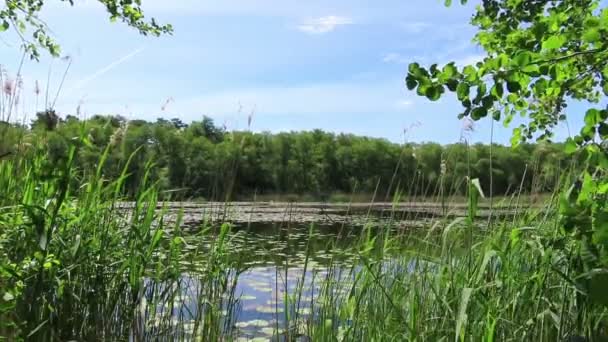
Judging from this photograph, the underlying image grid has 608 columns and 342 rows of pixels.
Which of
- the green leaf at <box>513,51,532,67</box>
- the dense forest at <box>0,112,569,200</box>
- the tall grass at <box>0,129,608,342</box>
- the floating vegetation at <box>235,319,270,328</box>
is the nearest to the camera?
the green leaf at <box>513,51,532,67</box>

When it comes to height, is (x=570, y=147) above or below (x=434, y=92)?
below

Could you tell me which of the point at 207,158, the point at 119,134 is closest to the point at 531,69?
the point at 119,134

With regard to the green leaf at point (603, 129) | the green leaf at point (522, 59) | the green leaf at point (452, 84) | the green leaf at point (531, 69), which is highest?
the green leaf at point (522, 59)

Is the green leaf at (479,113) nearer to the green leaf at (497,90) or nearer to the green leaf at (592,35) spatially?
the green leaf at (497,90)

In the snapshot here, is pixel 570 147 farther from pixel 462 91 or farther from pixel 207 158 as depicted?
pixel 207 158

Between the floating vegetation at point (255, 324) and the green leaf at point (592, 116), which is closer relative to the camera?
the green leaf at point (592, 116)

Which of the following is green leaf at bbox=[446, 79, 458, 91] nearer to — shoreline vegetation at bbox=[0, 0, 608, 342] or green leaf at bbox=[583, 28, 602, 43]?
shoreline vegetation at bbox=[0, 0, 608, 342]

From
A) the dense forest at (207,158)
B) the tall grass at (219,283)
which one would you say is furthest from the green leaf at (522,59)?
the dense forest at (207,158)

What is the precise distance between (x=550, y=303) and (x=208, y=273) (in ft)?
5.62

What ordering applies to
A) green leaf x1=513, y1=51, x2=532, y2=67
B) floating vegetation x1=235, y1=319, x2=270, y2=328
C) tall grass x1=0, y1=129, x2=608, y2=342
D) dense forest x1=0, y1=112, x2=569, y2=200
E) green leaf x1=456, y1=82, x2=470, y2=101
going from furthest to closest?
floating vegetation x1=235, y1=319, x2=270, y2=328, dense forest x1=0, y1=112, x2=569, y2=200, tall grass x1=0, y1=129, x2=608, y2=342, green leaf x1=456, y1=82, x2=470, y2=101, green leaf x1=513, y1=51, x2=532, y2=67

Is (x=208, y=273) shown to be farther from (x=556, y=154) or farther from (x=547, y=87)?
(x=556, y=154)

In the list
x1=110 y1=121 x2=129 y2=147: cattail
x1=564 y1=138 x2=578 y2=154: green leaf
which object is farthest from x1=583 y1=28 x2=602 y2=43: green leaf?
x1=110 y1=121 x2=129 y2=147: cattail

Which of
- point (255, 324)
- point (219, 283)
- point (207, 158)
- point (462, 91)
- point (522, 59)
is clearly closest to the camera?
point (522, 59)

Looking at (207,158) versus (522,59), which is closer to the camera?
(522,59)
